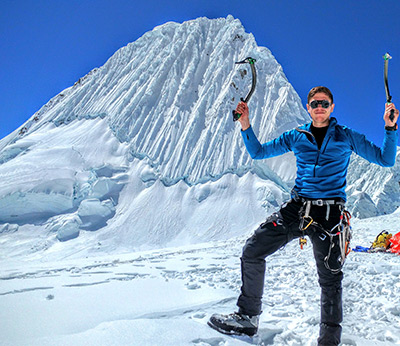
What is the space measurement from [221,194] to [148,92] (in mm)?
11698

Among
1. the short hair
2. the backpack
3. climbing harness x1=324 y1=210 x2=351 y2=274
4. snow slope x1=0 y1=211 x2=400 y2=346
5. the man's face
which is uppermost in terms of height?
the short hair

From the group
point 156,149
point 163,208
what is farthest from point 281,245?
point 156,149

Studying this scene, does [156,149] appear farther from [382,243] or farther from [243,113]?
[243,113]

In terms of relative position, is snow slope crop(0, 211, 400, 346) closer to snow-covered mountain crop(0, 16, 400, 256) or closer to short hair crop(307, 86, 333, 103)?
short hair crop(307, 86, 333, 103)

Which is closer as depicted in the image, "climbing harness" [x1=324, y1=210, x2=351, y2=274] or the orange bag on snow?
"climbing harness" [x1=324, y1=210, x2=351, y2=274]

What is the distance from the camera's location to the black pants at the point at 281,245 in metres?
2.39

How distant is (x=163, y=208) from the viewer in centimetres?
2016

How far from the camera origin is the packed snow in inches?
112

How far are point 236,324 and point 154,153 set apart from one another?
69.6ft

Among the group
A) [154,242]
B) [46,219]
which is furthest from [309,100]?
[46,219]

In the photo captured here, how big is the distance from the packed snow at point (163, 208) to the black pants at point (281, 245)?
0.34 metres

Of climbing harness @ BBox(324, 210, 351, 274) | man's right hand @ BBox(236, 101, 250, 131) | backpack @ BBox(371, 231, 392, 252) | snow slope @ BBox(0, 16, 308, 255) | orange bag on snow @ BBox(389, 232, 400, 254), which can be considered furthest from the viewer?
snow slope @ BBox(0, 16, 308, 255)

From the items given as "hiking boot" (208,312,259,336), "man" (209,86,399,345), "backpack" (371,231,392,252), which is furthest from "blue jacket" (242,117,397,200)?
"backpack" (371,231,392,252)

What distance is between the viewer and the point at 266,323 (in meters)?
2.80
